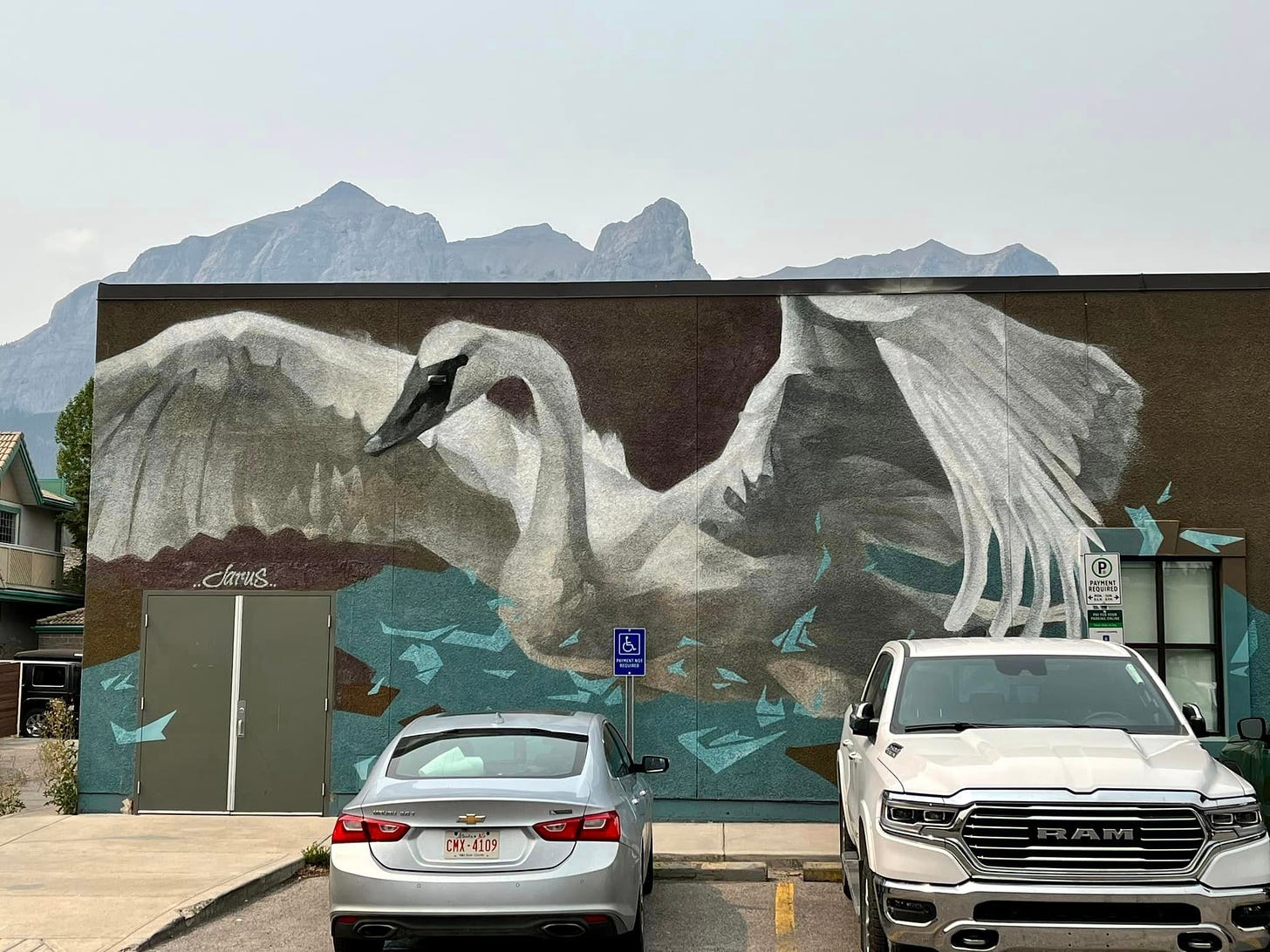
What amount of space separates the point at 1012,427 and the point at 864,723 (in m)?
6.87

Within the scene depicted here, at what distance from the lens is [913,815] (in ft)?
22.1

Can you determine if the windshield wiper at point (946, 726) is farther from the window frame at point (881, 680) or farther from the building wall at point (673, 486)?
the building wall at point (673, 486)

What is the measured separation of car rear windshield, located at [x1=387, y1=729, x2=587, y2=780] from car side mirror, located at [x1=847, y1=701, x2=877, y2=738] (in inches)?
68.1

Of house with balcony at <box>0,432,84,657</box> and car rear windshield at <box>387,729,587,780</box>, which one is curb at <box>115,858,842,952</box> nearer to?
car rear windshield at <box>387,729,587,780</box>

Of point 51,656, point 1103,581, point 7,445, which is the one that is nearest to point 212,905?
point 1103,581

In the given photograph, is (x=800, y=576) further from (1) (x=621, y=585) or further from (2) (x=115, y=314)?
(2) (x=115, y=314)

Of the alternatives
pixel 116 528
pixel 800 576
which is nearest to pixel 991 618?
pixel 800 576

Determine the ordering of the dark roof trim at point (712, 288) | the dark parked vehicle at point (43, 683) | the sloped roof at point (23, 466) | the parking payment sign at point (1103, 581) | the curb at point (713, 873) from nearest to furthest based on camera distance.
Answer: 1. the curb at point (713, 873)
2. the parking payment sign at point (1103, 581)
3. the dark roof trim at point (712, 288)
4. the dark parked vehicle at point (43, 683)
5. the sloped roof at point (23, 466)

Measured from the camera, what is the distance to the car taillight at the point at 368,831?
7.29 m

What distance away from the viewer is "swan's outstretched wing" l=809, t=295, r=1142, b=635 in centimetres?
1400

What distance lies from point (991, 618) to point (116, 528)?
985cm

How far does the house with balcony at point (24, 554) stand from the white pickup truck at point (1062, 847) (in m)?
35.5
